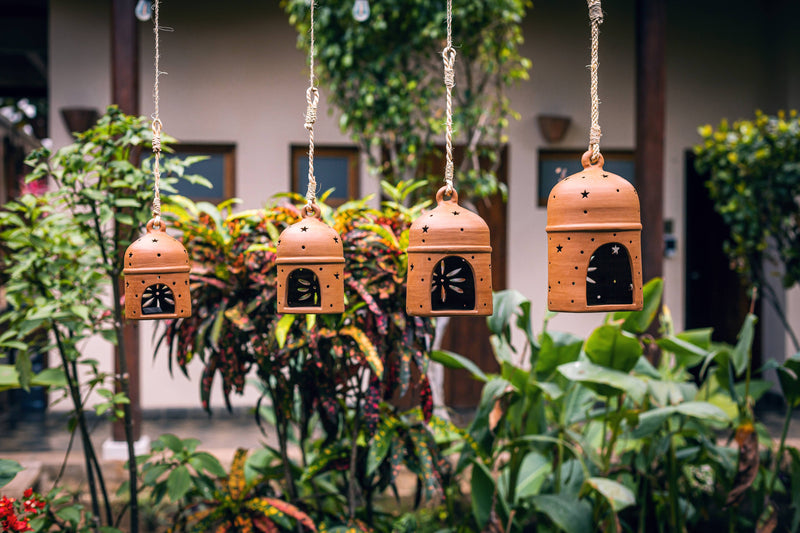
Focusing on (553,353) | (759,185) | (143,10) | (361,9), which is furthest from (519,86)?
(553,353)

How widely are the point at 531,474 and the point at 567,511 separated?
0.29 metres

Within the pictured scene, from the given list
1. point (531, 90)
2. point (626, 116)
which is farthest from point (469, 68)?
point (626, 116)

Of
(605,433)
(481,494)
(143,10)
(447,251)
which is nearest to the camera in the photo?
(447,251)

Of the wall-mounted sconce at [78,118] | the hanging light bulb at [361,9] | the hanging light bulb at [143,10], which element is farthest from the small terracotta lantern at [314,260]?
the wall-mounted sconce at [78,118]

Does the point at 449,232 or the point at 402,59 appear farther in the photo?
the point at 402,59

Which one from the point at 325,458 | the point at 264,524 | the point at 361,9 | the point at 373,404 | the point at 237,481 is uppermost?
the point at 361,9

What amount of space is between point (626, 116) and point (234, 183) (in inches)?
130

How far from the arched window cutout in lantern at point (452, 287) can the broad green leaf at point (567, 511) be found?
1.10m

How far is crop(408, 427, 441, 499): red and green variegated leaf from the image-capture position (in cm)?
251

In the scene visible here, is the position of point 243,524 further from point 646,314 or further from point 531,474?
point 646,314

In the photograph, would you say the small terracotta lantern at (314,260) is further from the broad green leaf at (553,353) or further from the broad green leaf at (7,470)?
the broad green leaf at (553,353)

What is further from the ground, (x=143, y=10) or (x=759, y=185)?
(x=143, y=10)

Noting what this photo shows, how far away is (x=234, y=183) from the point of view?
5.27 metres

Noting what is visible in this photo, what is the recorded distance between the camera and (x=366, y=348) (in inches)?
92.9
